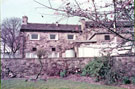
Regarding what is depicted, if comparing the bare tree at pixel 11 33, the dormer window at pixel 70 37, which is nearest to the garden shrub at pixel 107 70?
the dormer window at pixel 70 37

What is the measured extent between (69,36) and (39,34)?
16.6ft

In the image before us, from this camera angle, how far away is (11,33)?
3198cm

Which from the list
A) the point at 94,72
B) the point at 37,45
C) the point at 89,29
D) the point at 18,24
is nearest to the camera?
the point at 89,29

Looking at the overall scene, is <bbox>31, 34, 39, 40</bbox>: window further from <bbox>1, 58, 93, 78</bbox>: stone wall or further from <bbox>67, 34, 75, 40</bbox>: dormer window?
<bbox>1, 58, 93, 78</bbox>: stone wall

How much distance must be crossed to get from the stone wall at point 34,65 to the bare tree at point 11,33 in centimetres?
1976

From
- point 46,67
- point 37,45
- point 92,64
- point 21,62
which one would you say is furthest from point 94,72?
point 37,45

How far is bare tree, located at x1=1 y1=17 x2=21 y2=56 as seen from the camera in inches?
1232

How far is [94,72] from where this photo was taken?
9.68 meters

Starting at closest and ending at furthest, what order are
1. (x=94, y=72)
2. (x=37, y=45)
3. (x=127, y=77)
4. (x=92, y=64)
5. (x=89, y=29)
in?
1. (x=89, y=29)
2. (x=127, y=77)
3. (x=94, y=72)
4. (x=92, y=64)
5. (x=37, y=45)

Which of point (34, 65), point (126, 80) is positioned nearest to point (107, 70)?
point (126, 80)

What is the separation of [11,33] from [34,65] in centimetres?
2218

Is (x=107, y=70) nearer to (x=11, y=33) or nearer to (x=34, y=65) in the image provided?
(x=34, y=65)

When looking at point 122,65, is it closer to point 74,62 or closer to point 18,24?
point 74,62

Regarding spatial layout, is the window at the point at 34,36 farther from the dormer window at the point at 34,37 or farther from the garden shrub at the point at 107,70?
the garden shrub at the point at 107,70
